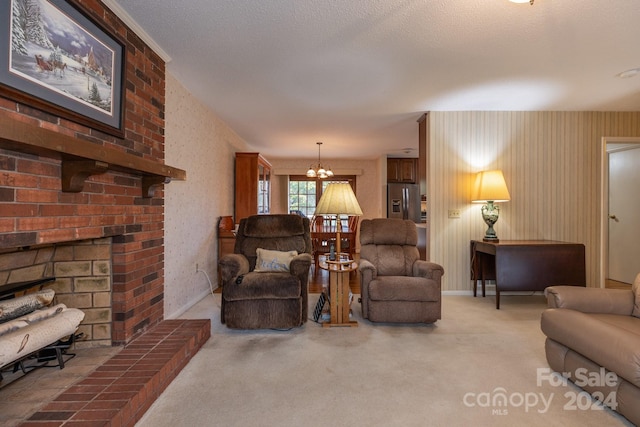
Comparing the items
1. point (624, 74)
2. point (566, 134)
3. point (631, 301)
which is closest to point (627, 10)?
point (624, 74)

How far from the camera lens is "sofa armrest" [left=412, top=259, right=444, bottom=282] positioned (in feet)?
9.40

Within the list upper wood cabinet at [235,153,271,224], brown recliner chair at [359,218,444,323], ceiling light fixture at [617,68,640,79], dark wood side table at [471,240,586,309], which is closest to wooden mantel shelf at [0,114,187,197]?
brown recliner chair at [359,218,444,323]

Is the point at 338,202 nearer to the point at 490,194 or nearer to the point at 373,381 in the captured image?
the point at 373,381

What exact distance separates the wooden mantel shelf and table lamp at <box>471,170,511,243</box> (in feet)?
11.0

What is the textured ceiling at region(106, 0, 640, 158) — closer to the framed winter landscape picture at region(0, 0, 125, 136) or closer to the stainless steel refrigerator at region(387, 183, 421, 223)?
the framed winter landscape picture at region(0, 0, 125, 136)

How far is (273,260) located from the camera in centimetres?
304

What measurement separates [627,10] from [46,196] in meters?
3.51

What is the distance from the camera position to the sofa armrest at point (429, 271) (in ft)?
9.40

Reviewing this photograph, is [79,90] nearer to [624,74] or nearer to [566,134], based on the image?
[624,74]

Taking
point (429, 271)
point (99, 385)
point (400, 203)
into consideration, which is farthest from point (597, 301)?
point (400, 203)

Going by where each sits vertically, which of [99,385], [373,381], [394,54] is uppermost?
[394,54]

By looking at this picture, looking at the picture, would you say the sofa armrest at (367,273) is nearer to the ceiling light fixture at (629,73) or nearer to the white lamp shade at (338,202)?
the white lamp shade at (338,202)

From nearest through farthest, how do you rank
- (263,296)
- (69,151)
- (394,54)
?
1. (69,151)
2. (394,54)
3. (263,296)

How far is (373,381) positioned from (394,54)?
7.95ft
